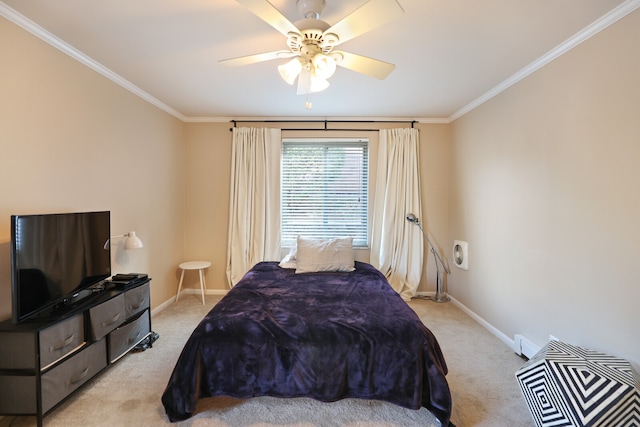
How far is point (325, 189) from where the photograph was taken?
405 cm

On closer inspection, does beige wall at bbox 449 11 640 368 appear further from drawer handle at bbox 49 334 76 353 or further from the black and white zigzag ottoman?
drawer handle at bbox 49 334 76 353

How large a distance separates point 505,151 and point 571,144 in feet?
2.31

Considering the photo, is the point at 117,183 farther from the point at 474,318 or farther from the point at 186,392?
the point at 474,318

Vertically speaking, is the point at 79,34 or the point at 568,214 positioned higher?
the point at 79,34

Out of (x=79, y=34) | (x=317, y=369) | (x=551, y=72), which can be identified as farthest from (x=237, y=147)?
(x=551, y=72)

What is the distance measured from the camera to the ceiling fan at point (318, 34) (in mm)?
1353

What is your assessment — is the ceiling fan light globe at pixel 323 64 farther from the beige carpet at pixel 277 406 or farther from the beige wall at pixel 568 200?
the beige carpet at pixel 277 406

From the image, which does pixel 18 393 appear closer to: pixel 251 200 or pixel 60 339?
pixel 60 339

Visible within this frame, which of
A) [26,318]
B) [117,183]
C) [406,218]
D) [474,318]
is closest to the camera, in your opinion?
[26,318]

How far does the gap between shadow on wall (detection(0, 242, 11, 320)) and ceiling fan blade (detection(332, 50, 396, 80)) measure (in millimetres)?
2427

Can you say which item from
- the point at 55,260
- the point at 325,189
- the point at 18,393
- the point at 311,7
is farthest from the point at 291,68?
the point at 18,393

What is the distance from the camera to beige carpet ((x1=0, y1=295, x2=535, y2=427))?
171 cm

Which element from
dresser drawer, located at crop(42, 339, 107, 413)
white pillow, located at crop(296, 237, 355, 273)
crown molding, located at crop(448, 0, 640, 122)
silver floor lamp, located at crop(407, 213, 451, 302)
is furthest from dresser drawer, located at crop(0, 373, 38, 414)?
crown molding, located at crop(448, 0, 640, 122)

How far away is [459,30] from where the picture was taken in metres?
1.93
